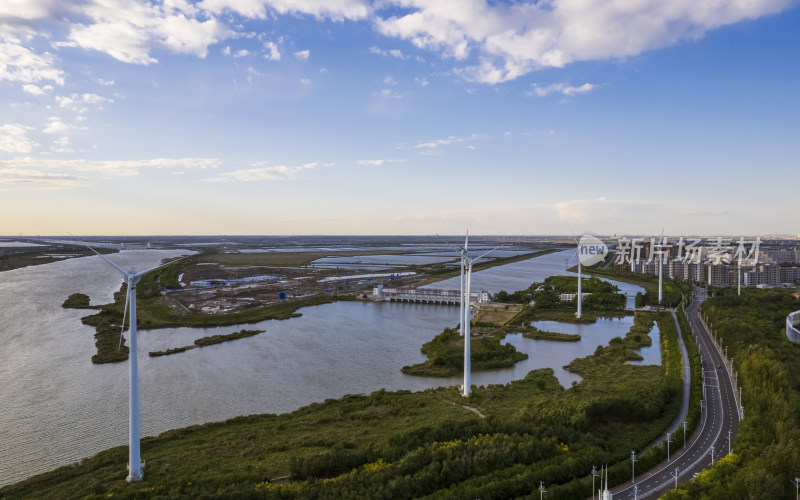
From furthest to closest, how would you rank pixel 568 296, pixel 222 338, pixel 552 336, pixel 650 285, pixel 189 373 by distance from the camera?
pixel 650 285 < pixel 568 296 < pixel 552 336 < pixel 222 338 < pixel 189 373

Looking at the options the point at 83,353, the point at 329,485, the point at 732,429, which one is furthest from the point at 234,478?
the point at 83,353

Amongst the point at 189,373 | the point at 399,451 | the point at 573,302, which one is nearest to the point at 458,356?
the point at 399,451

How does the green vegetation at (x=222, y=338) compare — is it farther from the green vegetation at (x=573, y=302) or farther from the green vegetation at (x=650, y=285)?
the green vegetation at (x=650, y=285)

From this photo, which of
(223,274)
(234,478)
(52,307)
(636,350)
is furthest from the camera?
(223,274)

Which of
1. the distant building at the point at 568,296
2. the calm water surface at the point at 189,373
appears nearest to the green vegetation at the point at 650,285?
the distant building at the point at 568,296

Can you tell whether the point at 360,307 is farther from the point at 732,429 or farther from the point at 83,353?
the point at 732,429

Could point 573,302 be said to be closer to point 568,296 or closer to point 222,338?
point 568,296

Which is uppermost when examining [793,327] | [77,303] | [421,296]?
[793,327]
